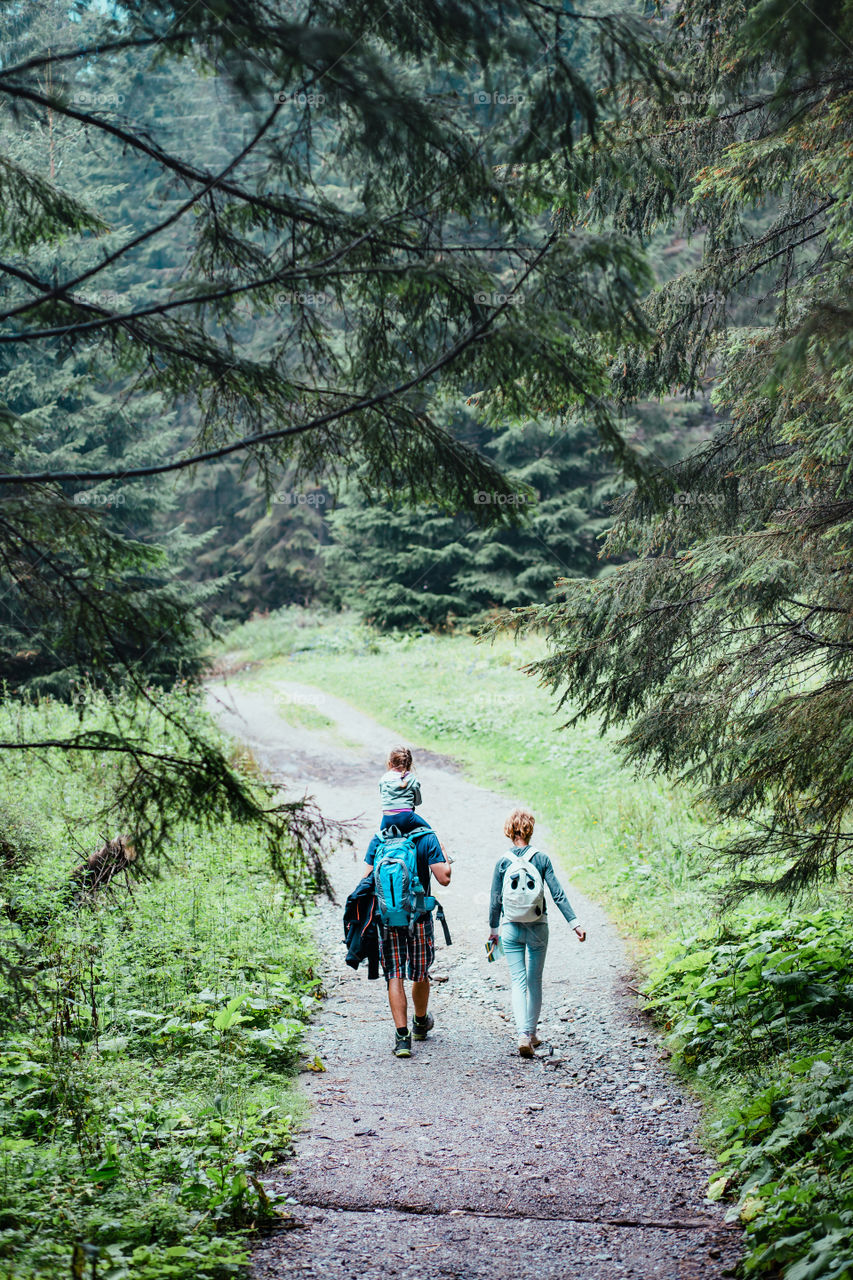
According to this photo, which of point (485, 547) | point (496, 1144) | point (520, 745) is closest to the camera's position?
point (496, 1144)

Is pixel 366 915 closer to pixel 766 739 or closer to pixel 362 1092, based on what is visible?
pixel 362 1092

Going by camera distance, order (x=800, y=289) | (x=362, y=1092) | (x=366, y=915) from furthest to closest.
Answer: (x=366, y=915) → (x=800, y=289) → (x=362, y=1092)

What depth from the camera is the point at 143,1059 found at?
17.8ft

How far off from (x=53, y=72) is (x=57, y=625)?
2.36 meters

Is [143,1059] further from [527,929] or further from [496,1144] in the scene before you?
[527,929]

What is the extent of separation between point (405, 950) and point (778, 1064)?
252cm

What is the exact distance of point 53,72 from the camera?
3.79 metres

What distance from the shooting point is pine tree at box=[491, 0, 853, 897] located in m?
4.78

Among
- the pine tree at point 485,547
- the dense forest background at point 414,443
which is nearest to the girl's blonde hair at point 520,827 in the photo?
the dense forest background at point 414,443

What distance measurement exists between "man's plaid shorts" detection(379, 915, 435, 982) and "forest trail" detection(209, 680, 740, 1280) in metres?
0.56

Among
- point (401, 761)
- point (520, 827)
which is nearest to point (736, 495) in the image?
point (520, 827)

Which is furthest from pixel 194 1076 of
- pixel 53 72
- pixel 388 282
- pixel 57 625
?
pixel 53 72

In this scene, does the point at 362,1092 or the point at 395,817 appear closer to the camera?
the point at 362,1092

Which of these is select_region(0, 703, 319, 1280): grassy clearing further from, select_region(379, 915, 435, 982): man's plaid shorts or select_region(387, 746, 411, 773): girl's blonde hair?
select_region(387, 746, 411, 773): girl's blonde hair
